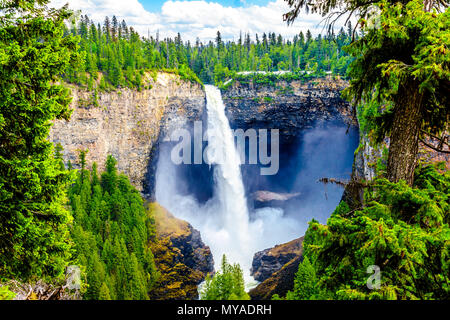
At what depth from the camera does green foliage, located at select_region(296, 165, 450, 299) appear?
309 centimetres

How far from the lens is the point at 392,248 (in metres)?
3.07

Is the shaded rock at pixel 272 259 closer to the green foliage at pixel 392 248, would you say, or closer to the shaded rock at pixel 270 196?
the shaded rock at pixel 270 196

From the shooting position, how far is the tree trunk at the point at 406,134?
4125 mm

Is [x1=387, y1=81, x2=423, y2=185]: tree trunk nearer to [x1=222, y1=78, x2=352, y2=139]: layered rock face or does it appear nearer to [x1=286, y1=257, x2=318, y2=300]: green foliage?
[x1=286, y1=257, x2=318, y2=300]: green foliage

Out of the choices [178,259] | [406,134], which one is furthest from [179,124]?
[406,134]

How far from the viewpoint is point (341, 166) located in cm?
5038

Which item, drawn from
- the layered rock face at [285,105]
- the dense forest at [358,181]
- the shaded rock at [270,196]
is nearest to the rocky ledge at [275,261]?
the shaded rock at [270,196]

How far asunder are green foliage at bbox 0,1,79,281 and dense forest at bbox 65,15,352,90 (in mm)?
33683

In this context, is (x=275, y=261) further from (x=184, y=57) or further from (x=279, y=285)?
(x=184, y=57)

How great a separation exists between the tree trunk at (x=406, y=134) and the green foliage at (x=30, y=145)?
5.70 meters

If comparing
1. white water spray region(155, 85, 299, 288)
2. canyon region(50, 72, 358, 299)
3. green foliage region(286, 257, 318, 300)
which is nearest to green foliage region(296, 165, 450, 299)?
green foliage region(286, 257, 318, 300)
